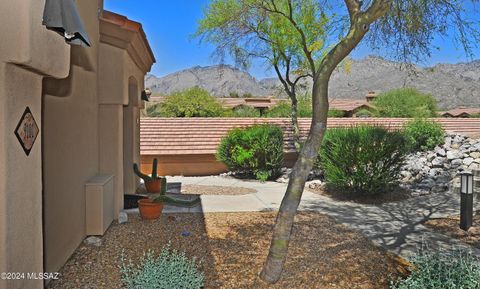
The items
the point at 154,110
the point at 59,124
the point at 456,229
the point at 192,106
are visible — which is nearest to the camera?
the point at 59,124

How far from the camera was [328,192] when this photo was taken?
36.1 feet

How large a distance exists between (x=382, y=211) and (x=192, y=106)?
20.8 meters

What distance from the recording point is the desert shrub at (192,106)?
27.6 m

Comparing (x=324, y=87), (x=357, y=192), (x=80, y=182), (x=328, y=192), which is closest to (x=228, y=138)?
(x=328, y=192)

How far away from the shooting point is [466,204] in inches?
267

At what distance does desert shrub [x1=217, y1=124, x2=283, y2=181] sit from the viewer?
13.4 m

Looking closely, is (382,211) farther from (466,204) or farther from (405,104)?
(405,104)

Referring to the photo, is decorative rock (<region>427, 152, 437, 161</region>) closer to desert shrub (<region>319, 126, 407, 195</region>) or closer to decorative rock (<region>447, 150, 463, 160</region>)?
decorative rock (<region>447, 150, 463, 160</region>)

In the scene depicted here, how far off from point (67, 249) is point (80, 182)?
1.09 metres

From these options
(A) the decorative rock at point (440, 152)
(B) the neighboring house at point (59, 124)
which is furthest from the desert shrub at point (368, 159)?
(B) the neighboring house at point (59, 124)

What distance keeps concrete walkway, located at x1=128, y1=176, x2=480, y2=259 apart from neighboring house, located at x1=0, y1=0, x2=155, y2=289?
235 cm

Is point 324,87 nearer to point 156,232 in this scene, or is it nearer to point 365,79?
point 156,232

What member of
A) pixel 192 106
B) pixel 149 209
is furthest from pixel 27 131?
pixel 192 106

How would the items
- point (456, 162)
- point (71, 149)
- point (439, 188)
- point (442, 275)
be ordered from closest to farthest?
point (442, 275), point (71, 149), point (439, 188), point (456, 162)
